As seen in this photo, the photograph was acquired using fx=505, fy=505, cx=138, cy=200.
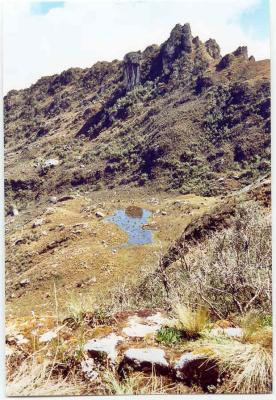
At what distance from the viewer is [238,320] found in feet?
14.0

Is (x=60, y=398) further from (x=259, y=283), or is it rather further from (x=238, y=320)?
(x=259, y=283)

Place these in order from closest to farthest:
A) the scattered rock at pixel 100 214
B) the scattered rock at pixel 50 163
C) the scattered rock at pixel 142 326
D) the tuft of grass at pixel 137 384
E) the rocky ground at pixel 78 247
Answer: the tuft of grass at pixel 137 384
the scattered rock at pixel 142 326
the rocky ground at pixel 78 247
the scattered rock at pixel 100 214
the scattered rock at pixel 50 163

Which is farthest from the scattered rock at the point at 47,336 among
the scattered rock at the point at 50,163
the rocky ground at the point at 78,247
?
the scattered rock at the point at 50,163

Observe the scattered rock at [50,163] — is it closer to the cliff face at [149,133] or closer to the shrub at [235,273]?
the cliff face at [149,133]

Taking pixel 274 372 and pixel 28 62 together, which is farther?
pixel 28 62

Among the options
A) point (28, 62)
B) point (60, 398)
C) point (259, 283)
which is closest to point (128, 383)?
point (60, 398)

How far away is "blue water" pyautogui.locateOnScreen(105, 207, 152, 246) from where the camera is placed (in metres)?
11.2

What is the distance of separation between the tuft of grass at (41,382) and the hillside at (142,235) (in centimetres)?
1

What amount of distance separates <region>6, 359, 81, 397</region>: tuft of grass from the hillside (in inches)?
0.5

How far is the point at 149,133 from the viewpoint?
21344mm

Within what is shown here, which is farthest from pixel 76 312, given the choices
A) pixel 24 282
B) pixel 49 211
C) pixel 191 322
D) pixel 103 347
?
pixel 49 211

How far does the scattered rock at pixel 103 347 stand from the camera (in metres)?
4.03

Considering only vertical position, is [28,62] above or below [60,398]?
above

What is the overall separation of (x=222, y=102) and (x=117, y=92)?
759 centimetres
